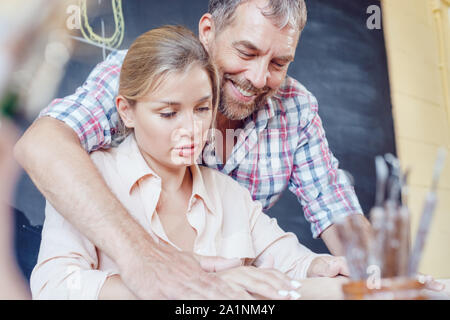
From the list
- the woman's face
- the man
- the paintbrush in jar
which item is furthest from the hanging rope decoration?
the paintbrush in jar

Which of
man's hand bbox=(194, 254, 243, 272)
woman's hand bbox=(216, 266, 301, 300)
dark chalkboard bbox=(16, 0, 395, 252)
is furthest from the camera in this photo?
dark chalkboard bbox=(16, 0, 395, 252)

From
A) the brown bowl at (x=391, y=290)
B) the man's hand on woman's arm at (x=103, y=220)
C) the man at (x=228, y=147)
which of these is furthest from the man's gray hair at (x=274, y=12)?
the brown bowl at (x=391, y=290)

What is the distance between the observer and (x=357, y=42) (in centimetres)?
166

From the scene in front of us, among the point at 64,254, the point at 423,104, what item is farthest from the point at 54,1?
the point at 423,104

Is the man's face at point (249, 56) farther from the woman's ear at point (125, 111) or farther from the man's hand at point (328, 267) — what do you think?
the man's hand at point (328, 267)

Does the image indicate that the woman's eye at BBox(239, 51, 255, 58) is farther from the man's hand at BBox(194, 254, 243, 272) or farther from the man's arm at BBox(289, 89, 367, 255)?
the man's hand at BBox(194, 254, 243, 272)

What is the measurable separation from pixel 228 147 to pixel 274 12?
374mm

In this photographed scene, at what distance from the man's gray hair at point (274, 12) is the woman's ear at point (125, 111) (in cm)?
44

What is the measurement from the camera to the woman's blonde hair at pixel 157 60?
0.93 m

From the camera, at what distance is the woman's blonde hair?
3.04 ft

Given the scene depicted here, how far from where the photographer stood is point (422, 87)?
4.78 ft

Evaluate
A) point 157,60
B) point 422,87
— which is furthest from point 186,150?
point 422,87
